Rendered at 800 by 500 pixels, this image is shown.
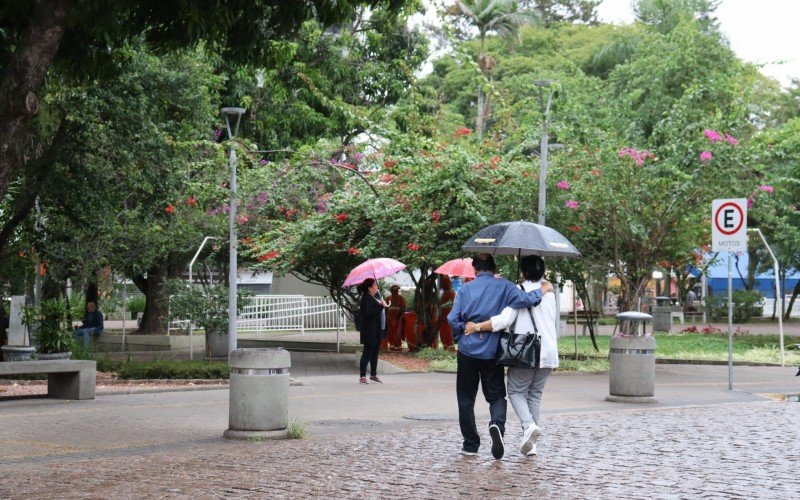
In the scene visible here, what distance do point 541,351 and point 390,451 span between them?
62.1 inches

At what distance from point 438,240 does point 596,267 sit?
3533 mm

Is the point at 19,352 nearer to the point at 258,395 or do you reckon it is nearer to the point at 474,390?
the point at 258,395

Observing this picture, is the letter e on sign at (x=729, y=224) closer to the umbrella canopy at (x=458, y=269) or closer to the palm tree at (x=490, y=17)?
the umbrella canopy at (x=458, y=269)

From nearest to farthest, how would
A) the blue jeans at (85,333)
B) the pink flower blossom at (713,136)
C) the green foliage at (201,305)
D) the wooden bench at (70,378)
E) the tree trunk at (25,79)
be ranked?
the tree trunk at (25,79), the wooden bench at (70,378), the pink flower blossom at (713,136), the green foliage at (201,305), the blue jeans at (85,333)

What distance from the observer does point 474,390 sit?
9.91 meters

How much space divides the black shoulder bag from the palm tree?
41.7 meters

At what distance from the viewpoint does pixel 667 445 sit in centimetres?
1059

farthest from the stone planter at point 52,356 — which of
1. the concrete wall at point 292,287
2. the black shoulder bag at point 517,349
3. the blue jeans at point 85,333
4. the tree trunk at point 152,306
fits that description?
the concrete wall at point 292,287

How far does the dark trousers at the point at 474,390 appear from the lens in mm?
9844

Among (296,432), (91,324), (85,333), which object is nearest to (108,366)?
(85,333)

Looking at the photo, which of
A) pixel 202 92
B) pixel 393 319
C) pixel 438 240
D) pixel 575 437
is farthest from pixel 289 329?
pixel 575 437

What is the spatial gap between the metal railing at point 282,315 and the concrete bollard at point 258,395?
24204mm

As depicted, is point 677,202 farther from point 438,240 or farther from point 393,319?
point 393,319

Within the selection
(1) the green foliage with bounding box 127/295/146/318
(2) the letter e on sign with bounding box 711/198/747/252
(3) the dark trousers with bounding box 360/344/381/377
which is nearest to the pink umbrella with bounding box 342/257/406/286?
(3) the dark trousers with bounding box 360/344/381/377
